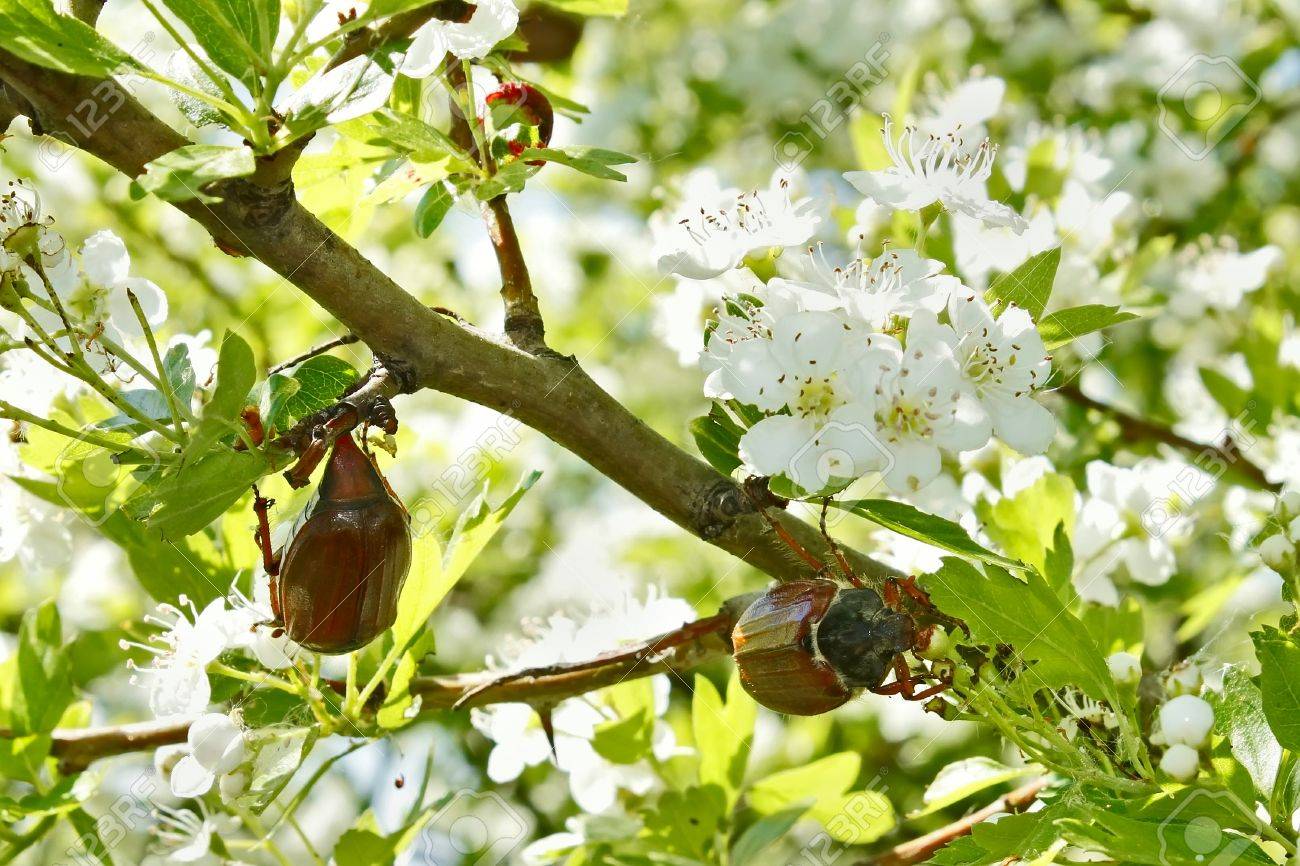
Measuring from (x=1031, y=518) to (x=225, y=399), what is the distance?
817 mm

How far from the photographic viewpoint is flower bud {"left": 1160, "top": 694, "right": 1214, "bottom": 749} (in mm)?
1072

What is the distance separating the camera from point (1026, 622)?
108 centimetres

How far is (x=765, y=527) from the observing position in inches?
45.1

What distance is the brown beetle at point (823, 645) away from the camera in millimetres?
1066

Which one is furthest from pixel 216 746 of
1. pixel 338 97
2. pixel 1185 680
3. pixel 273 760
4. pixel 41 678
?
pixel 1185 680

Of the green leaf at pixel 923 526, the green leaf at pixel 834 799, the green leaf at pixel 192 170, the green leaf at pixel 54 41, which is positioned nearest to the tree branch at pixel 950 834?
the green leaf at pixel 834 799

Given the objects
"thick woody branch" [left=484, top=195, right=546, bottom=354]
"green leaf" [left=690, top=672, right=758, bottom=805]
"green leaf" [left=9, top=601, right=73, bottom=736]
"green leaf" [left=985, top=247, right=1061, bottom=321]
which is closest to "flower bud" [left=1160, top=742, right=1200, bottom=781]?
"green leaf" [left=985, top=247, right=1061, bottom=321]

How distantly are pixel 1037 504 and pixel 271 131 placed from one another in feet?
2.75

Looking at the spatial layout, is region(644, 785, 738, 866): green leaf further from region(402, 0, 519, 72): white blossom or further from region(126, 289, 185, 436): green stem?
region(402, 0, 519, 72): white blossom

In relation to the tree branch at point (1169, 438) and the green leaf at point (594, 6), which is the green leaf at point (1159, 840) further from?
the tree branch at point (1169, 438)

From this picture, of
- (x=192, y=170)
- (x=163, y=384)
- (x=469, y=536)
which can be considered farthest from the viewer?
(x=469, y=536)

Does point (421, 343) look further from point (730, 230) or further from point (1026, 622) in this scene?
point (1026, 622)

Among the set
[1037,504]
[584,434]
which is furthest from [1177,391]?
[584,434]

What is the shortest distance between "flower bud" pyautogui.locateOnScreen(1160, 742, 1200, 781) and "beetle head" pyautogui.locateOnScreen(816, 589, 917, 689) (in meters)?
0.23
